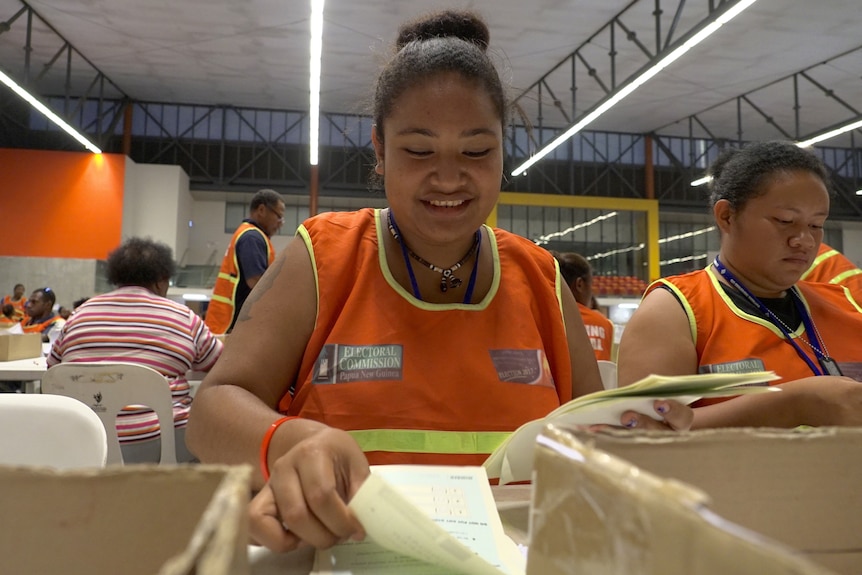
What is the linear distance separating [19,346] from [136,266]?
117cm

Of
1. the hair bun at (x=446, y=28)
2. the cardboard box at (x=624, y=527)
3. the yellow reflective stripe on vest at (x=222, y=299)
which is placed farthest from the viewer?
the yellow reflective stripe on vest at (x=222, y=299)

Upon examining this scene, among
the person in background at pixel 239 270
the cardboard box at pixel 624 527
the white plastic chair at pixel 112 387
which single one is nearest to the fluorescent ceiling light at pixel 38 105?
the person in background at pixel 239 270

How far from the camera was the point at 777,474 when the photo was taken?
1.40 ft

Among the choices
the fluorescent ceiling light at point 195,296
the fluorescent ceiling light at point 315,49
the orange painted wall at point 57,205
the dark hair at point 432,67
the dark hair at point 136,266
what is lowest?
the dark hair at point 136,266

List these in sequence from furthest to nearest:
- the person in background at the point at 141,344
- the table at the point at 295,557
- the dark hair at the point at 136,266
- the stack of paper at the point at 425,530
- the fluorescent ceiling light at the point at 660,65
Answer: the fluorescent ceiling light at the point at 660,65, the dark hair at the point at 136,266, the person in background at the point at 141,344, the table at the point at 295,557, the stack of paper at the point at 425,530

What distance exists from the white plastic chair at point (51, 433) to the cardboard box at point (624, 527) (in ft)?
3.32

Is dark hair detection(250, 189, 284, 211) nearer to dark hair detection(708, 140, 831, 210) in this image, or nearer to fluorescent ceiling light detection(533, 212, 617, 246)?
dark hair detection(708, 140, 831, 210)

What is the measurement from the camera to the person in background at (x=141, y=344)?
8.52 feet

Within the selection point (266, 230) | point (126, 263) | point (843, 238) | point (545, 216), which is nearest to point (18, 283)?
point (266, 230)

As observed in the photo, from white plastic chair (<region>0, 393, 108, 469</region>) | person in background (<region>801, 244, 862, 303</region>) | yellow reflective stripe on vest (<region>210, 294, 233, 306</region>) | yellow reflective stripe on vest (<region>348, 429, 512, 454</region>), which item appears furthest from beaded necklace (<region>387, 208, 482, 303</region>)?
yellow reflective stripe on vest (<region>210, 294, 233, 306</region>)

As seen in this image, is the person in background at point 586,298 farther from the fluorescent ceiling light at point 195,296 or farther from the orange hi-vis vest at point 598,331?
the fluorescent ceiling light at point 195,296

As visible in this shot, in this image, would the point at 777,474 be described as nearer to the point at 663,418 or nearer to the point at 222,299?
the point at 663,418

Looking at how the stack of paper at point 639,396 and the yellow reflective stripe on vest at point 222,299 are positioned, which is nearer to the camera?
the stack of paper at point 639,396

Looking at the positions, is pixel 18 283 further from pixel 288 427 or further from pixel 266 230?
pixel 288 427
